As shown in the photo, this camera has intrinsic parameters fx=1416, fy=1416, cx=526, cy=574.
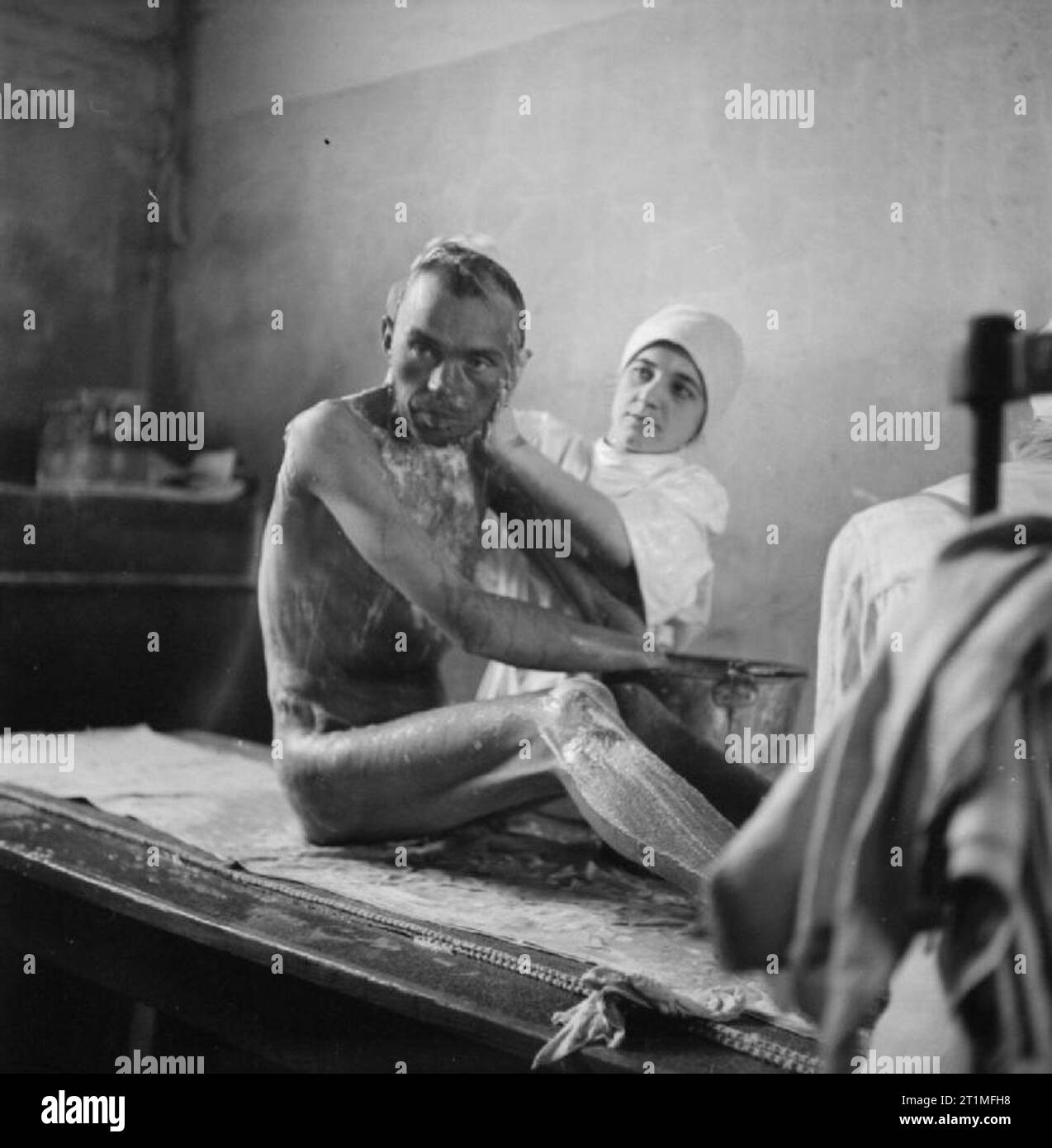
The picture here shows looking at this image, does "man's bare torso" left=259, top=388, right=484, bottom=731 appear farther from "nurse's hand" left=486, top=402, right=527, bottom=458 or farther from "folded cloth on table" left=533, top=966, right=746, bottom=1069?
"folded cloth on table" left=533, top=966, right=746, bottom=1069

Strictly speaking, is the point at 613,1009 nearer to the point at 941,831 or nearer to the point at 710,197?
the point at 941,831

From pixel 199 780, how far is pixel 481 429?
1.23m

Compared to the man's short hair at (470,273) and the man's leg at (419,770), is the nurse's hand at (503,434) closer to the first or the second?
the man's short hair at (470,273)

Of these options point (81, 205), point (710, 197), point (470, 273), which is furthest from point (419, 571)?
point (81, 205)

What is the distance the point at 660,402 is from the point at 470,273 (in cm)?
53

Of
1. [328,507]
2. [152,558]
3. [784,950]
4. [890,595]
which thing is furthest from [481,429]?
[784,950]

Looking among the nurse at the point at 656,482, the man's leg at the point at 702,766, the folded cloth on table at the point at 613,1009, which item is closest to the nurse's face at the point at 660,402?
the nurse at the point at 656,482

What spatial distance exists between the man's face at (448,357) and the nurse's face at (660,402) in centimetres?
34

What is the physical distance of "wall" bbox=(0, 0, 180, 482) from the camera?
4438 millimetres

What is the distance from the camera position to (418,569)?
9.19ft

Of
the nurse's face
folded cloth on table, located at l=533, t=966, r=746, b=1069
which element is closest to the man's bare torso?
the nurse's face

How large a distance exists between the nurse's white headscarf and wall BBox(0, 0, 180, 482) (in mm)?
2091
